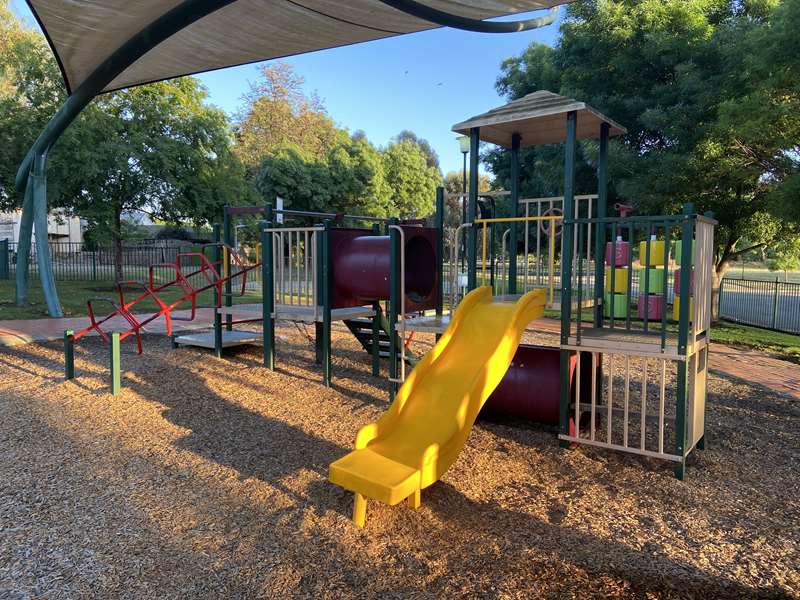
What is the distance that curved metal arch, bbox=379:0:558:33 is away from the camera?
254 inches

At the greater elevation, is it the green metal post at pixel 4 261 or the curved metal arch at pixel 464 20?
the curved metal arch at pixel 464 20

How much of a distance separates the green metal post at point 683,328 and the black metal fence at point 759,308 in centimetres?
1141

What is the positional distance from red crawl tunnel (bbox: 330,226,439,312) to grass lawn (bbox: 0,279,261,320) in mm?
8762

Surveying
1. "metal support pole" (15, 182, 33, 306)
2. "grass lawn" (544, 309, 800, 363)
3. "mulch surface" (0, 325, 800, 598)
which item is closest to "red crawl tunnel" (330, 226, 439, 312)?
"mulch surface" (0, 325, 800, 598)

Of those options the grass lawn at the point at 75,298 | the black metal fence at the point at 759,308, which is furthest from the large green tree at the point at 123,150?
the black metal fence at the point at 759,308

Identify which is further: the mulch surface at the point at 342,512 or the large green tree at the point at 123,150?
the large green tree at the point at 123,150

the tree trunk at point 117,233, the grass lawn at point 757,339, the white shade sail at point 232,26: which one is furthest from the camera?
the tree trunk at point 117,233

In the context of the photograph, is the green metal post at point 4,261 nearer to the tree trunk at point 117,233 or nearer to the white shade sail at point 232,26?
the tree trunk at point 117,233

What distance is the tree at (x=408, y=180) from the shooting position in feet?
136

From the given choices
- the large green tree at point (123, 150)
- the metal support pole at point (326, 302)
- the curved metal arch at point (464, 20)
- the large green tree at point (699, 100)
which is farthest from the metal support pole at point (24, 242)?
the large green tree at point (699, 100)

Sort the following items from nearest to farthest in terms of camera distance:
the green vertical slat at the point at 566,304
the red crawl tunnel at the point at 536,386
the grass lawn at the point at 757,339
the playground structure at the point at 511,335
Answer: the playground structure at the point at 511,335, the green vertical slat at the point at 566,304, the red crawl tunnel at the point at 536,386, the grass lawn at the point at 757,339

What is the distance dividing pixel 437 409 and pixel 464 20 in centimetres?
518

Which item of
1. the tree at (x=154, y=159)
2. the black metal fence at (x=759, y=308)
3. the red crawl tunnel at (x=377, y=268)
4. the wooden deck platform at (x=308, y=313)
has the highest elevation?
the tree at (x=154, y=159)

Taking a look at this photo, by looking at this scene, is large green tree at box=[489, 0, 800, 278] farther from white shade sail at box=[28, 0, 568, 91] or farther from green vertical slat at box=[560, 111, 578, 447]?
green vertical slat at box=[560, 111, 578, 447]
